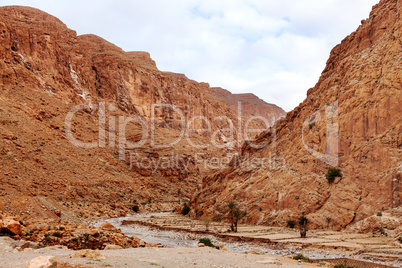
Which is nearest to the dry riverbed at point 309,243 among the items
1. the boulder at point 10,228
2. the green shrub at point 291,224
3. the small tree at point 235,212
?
the green shrub at point 291,224

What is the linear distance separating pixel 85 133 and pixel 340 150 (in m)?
50.5

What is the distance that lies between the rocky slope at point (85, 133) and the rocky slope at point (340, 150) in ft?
60.7

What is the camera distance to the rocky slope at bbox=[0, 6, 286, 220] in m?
45.2

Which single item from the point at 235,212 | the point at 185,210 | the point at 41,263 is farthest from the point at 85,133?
the point at 41,263

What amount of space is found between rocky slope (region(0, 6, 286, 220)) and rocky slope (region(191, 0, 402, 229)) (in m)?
18.5

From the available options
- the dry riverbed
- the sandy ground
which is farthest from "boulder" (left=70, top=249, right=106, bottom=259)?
the dry riverbed

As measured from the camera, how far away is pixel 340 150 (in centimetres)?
3259

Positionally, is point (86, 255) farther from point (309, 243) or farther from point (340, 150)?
point (340, 150)

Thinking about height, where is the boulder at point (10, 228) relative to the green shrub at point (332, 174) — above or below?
below

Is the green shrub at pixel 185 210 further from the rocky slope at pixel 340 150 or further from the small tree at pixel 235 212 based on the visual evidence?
the small tree at pixel 235 212

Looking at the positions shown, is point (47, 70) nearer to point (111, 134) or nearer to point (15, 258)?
point (111, 134)

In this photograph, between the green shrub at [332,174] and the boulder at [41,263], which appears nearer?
the boulder at [41,263]

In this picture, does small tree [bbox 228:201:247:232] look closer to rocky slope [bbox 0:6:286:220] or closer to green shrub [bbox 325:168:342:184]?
green shrub [bbox 325:168:342:184]

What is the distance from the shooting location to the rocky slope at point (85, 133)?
45156 millimetres
